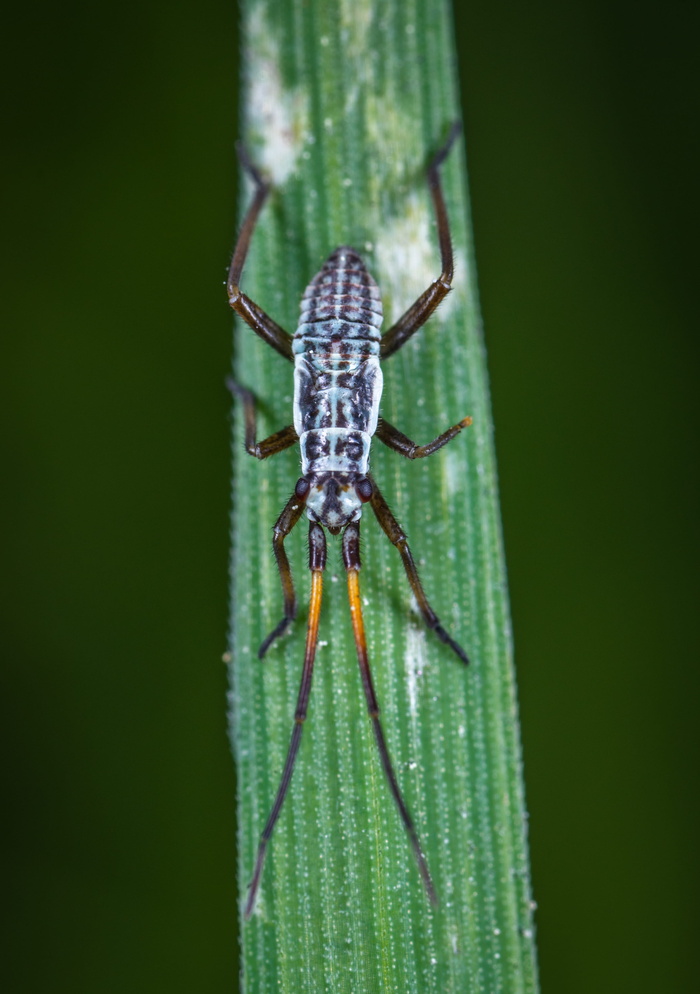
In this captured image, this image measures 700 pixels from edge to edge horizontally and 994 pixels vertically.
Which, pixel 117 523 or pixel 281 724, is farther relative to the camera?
pixel 117 523

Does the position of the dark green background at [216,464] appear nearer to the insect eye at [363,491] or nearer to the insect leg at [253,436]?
the insect leg at [253,436]

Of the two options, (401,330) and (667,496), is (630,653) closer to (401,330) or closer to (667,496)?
(667,496)

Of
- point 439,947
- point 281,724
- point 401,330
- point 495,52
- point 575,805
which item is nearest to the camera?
point 439,947

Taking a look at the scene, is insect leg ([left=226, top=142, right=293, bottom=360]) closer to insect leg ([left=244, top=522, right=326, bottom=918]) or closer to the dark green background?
the dark green background

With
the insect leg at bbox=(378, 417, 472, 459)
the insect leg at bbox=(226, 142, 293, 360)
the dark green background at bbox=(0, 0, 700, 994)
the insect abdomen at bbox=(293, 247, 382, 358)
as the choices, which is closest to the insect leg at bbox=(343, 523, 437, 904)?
the insect leg at bbox=(378, 417, 472, 459)

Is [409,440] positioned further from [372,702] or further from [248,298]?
[372,702]

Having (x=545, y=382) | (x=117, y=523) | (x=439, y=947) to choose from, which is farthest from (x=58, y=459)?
(x=439, y=947)

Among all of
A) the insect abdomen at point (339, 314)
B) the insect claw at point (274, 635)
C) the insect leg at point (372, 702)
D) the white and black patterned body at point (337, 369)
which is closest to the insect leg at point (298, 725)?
the insect leg at point (372, 702)
